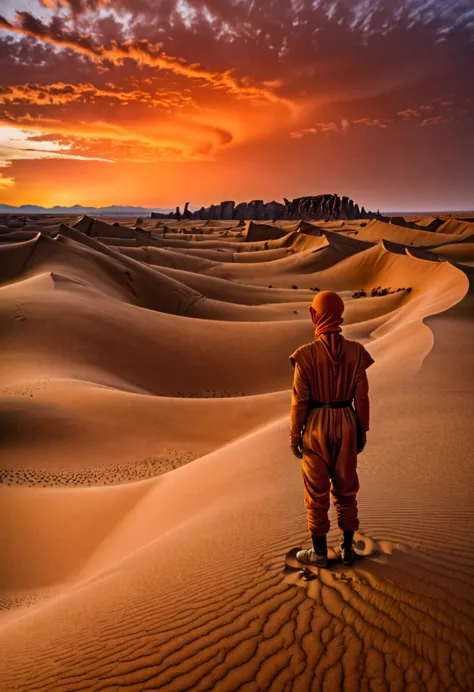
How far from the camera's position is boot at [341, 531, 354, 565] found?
3.41 meters

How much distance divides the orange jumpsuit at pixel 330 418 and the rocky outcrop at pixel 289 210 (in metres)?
177

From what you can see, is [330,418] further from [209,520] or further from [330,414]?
[209,520]

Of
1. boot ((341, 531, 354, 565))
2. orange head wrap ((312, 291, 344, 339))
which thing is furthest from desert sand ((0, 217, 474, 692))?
orange head wrap ((312, 291, 344, 339))

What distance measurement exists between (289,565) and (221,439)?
848 cm

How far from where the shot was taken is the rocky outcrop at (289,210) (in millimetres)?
174875

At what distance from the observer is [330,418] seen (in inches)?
134

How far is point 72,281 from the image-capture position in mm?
26516

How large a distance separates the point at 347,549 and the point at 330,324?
1.72 metres

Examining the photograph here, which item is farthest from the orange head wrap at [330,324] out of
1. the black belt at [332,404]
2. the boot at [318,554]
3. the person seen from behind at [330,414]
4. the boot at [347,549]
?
the boot at [318,554]

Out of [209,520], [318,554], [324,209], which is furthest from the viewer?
Result: [324,209]

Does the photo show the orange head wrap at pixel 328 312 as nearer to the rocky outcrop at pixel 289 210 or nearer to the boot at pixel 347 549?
the boot at pixel 347 549

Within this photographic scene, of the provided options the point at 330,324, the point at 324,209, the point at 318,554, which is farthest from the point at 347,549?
the point at 324,209

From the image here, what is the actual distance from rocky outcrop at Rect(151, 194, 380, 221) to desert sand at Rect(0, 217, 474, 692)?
6440 inches

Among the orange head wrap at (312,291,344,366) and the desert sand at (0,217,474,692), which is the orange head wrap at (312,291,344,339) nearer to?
the orange head wrap at (312,291,344,366)
